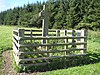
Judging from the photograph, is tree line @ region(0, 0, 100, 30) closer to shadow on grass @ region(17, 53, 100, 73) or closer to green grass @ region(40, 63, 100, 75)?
shadow on grass @ region(17, 53, 100, 73)

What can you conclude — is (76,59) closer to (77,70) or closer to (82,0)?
(77,70)

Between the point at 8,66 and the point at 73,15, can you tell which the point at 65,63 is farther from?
the point at 73,15

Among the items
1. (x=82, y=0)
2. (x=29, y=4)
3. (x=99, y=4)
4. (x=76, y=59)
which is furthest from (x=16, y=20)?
(x=76, y=59)

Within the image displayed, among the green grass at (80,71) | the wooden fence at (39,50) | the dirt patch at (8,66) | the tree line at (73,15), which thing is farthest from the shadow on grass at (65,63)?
the tree line at (73,15)

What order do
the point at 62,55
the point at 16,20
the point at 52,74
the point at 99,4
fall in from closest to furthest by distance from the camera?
the point at 52,74, the point at 62,55, the point at 99,4, the point at 16,20

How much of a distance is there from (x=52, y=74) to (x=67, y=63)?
229 cm

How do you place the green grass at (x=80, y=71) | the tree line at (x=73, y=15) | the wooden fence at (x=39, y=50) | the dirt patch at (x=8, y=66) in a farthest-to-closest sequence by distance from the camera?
the tree line at (x=73, y=15)
the wooden fence at (x=39, y=50)
the dirt patch at (x=8, y=66)
the green grass at (x=80, y=71)

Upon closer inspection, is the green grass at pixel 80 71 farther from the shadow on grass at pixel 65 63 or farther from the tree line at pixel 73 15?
the tree line at pixel 73 15

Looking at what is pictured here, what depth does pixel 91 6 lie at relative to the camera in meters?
64.5

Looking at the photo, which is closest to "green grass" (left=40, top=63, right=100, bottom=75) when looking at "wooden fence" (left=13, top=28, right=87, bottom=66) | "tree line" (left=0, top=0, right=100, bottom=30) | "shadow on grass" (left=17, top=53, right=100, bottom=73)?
"shadow on grass" (left=17, top=53, right=100, bottom=73)

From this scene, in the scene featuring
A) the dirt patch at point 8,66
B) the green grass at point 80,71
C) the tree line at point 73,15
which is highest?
the tree line at point 73,15

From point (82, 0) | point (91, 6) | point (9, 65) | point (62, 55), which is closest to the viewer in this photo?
point (9, 65)

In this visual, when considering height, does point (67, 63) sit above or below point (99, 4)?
below

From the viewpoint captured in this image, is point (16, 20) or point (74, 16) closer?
point (74, 16)
